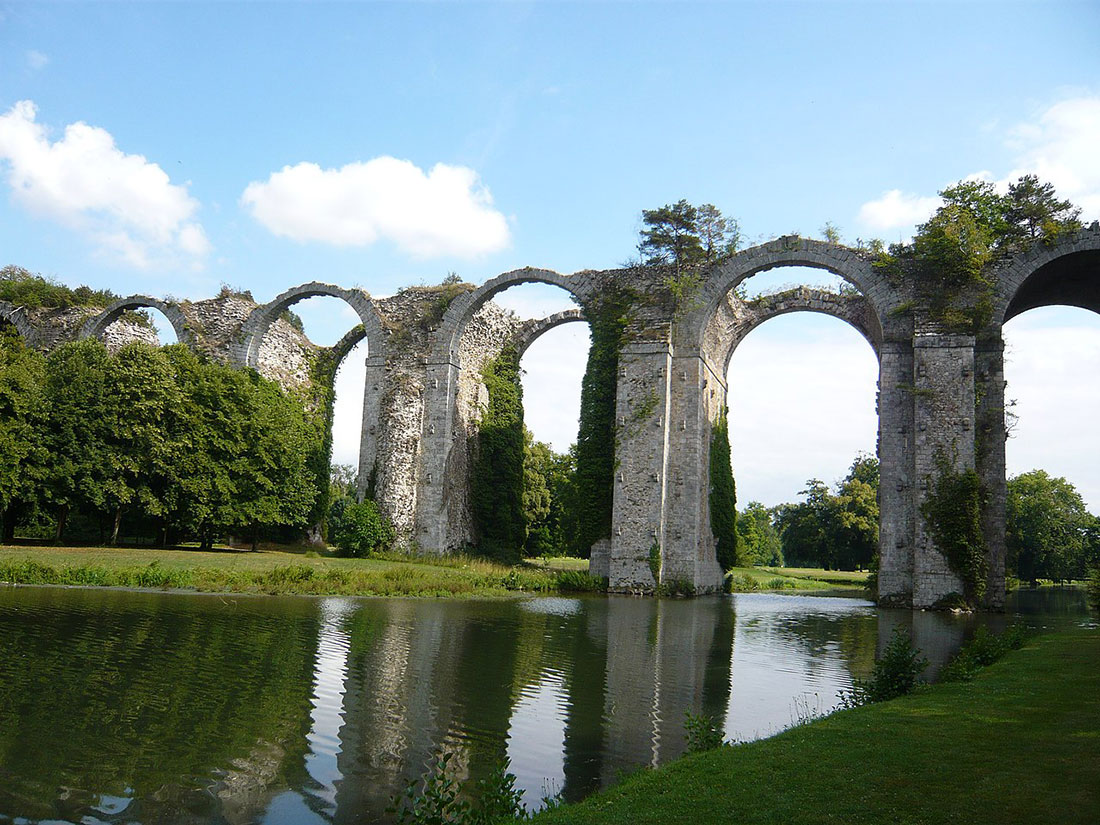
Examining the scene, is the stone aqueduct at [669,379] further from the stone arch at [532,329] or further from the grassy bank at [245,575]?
the grassy bank at [245,575]

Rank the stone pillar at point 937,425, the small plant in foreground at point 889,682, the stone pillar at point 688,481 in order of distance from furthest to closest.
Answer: the stone pillar at point 688,481 → the stone pillar at point 937,425 → the small plant in foreground at point 889,682

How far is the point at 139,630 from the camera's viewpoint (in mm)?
9750

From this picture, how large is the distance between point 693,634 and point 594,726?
22.9ft

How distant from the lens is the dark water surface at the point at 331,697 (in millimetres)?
4715

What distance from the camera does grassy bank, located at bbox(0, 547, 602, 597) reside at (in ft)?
49.5

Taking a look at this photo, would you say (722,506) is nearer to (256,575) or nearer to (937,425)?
(937,425)

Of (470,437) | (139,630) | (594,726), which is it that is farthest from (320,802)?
(470,437)

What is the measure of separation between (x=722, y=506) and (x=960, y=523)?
769cm

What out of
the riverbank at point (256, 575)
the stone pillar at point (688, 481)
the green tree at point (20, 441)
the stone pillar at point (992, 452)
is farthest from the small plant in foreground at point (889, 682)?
the green tree at point (20, 441)

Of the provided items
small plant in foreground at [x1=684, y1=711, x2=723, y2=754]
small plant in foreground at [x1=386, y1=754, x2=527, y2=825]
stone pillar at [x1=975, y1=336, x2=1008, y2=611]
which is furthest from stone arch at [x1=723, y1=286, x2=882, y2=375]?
small plant in foreground at [x1=386, y1=754, x2=527, y2=825]

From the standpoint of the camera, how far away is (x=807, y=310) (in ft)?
86.3

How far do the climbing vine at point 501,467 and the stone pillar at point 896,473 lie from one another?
12.5 meters

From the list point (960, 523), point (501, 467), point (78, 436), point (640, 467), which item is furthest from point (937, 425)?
point (78, 436)

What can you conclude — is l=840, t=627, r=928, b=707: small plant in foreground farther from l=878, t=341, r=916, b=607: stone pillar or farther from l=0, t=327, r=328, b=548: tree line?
l=0, t=327, r=328, b=548: tree line
